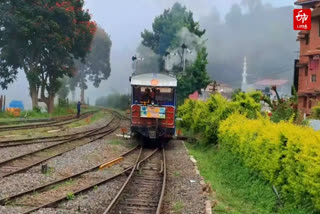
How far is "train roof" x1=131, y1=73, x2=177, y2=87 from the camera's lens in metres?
18.3

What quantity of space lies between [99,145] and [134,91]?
278 cm

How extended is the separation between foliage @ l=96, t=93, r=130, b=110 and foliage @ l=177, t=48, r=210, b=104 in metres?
18.2

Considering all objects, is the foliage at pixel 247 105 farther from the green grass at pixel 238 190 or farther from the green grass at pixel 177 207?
the green grass at pixel 177 207

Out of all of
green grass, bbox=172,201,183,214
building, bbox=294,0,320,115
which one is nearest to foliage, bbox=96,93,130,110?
building, bbox=294,0,320,115

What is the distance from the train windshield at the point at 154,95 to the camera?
60.3 feet

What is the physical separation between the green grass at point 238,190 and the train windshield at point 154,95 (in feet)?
13.7

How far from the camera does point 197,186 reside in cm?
1073

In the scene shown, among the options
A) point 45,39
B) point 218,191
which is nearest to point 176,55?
point 45,39

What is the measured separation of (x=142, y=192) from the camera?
9.87 metres

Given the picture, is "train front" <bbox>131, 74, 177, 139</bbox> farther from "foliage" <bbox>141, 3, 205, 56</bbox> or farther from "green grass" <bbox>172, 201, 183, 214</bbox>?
"foliage" <bbox>141, 3, 205, 56</bbox>

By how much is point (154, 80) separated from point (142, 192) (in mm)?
9066

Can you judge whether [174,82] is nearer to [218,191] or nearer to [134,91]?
[134,91]

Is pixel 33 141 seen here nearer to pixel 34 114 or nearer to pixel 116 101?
pixel 34 114

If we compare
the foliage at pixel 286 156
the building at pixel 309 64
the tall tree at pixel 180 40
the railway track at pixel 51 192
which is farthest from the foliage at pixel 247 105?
the tall tree at pixel 180 40
